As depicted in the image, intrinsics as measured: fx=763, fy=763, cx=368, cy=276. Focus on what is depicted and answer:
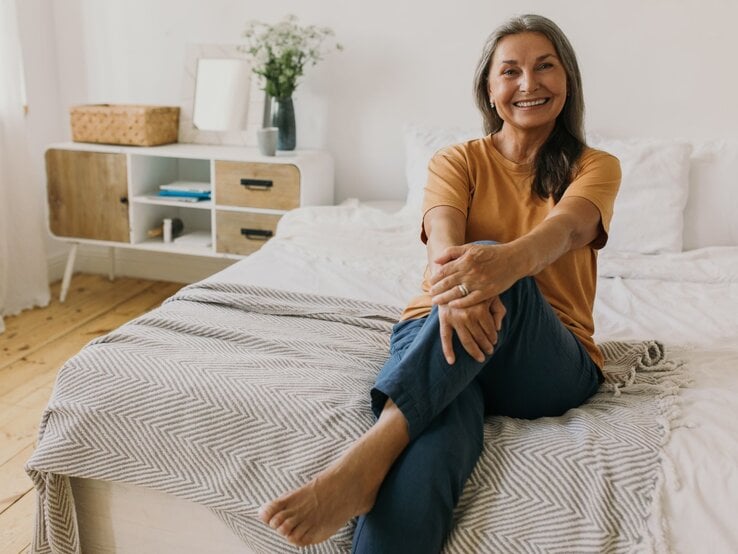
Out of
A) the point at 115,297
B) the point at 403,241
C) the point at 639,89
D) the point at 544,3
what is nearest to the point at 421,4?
the point at 544,3

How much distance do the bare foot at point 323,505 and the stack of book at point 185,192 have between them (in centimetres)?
209

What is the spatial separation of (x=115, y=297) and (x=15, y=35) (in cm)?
113

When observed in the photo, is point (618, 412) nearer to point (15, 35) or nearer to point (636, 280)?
point (636, 280)

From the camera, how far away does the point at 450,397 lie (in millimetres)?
1211

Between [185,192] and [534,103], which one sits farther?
[185,192]

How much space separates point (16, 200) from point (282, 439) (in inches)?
89.8

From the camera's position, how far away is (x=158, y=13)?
10.7 feet

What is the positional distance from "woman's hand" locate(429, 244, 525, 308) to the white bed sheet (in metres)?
0.37

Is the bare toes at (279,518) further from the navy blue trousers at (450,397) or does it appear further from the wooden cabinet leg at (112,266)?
the wooden cabinet leg at (112,266)

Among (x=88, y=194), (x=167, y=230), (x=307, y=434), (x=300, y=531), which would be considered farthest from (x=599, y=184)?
(x=88, y=194)

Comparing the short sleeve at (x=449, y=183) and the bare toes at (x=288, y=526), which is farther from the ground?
the short sleeve at (x=449, y=183)

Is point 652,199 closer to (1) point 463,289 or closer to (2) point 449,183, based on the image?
(2) point 449,183

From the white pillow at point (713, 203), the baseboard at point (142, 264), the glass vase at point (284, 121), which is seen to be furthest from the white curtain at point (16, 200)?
the white pillow at point (713, 203)

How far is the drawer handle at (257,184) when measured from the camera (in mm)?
2896
